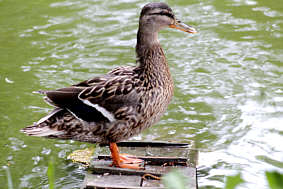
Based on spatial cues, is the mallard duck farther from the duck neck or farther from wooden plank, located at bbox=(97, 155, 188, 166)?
wooden plank, located at bbox=(97, 155, 188, 166)

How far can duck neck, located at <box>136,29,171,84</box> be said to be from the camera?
12.6 ft

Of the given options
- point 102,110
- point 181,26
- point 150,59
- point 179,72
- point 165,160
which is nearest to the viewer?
point 102,110

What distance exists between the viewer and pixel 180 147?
4.38 metres

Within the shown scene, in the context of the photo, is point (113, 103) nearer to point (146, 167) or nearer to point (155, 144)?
point (146, 167)

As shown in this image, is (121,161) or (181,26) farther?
(181,26)

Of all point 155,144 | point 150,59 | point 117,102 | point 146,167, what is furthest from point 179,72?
point 117,102

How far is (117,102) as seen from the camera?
369 cm

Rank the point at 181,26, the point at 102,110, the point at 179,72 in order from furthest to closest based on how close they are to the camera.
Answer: the point at 179,72 < the point at 181,26 < the point at 102,110

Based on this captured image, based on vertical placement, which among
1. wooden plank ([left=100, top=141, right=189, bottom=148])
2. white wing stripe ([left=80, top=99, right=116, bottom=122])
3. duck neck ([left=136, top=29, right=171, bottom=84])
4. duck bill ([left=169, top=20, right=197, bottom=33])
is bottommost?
wooden plank ([left=100, top=141, right=189, bottom=148])

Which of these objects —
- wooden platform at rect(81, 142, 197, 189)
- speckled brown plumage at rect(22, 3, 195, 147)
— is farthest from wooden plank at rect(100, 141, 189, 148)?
speckled brown plumage at rect(22, 3, 195, 147)

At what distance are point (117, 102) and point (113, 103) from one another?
35mm

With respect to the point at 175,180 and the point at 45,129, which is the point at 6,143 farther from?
the point at 175,180

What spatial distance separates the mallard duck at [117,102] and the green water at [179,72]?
622 millimetres

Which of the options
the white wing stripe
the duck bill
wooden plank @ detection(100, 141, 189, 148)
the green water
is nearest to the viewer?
the white wing stripe
